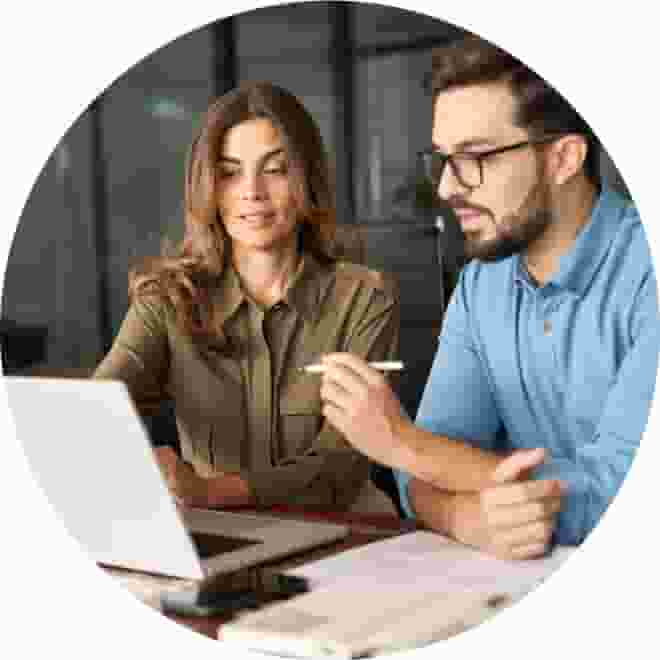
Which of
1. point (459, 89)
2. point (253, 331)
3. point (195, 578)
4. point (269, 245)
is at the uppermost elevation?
point (459, 89)

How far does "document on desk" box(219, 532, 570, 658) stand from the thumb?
0.10 meters

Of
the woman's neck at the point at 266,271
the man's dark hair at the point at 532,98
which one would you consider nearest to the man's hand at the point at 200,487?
the woman's neck at the point at 266,271

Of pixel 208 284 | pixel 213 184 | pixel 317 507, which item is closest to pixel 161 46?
pixel 213 184

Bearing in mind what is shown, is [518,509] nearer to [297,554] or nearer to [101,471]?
[297,554]

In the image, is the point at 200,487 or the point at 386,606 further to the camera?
the point at 200,487

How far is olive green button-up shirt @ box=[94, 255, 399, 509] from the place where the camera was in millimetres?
1431

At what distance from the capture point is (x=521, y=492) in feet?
4.49

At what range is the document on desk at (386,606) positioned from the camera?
4.44 ft

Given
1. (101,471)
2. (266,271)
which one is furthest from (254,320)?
(101,471)

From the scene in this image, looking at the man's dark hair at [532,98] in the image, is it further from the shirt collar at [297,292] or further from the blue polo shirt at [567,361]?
the shirt collar at [297,292]

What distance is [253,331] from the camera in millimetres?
1452

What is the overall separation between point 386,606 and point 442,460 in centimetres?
19

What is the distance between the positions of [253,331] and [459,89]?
39cm

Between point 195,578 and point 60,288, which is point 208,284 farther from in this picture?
point 195,578
